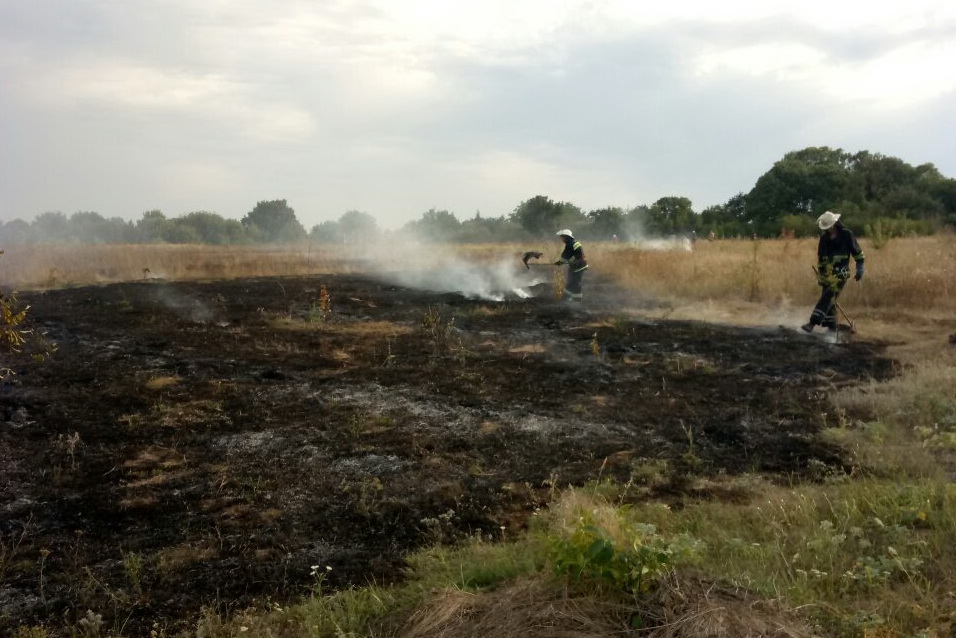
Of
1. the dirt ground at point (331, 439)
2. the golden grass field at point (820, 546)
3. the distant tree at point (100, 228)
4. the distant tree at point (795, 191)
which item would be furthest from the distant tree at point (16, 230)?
the golden grass field at point (820, 546)

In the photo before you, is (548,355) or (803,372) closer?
(803,372)

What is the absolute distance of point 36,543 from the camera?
438 centimetres

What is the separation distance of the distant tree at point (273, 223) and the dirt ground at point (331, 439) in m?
58.7

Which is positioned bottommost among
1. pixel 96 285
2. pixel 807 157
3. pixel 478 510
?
pixel 478 510

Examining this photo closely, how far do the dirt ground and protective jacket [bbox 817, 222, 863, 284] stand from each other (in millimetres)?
1036

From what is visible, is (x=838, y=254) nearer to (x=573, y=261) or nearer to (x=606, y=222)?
(x=573, y=261)

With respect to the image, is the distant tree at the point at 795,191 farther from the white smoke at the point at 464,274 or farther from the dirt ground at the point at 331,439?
the dirt ground at the point at 331,439

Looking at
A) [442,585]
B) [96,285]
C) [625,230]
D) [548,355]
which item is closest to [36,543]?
[442,585]

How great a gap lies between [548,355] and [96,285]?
44.8 ft

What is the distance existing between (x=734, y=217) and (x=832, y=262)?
33459 mm

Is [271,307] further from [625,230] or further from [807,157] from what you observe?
[807,157]

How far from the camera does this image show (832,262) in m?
10.7

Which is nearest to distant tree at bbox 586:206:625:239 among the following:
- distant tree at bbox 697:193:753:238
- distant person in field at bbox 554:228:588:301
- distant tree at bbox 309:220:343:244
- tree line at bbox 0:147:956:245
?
tree line at bbox 0:147:956:245

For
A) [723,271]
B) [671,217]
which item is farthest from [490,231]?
[723,271]
